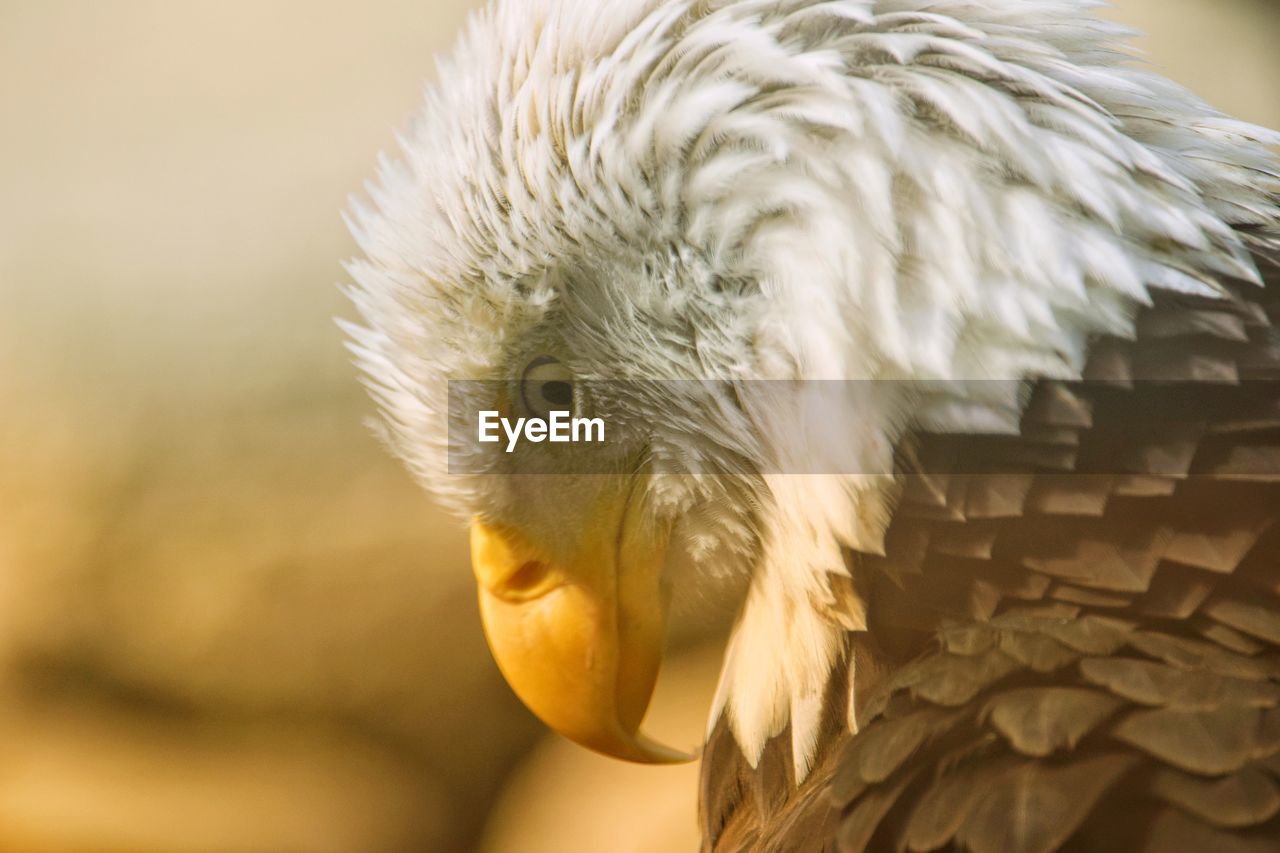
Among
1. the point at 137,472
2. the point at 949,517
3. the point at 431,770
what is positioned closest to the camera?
the point at 949,517

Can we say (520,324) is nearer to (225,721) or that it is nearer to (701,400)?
(701,400)

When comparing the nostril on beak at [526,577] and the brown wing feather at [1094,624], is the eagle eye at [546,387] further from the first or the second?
the brown wing feather at [1094,624]

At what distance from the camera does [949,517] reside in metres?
0.72

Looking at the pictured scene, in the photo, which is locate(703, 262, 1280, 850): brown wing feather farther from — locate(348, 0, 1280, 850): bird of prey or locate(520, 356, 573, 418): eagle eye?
locate(520, 356, 573, 418): eagle eye

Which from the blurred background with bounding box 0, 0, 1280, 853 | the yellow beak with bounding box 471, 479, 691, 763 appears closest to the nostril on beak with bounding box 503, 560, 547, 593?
the yellow beak with bounding box 471, 479, 691, 763

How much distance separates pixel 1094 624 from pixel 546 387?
47 cm

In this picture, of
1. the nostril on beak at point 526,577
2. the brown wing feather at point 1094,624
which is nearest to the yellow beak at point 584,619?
the nostril on beak at point 526,577

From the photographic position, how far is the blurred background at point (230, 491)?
1.72m

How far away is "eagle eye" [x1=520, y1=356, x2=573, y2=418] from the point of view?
888 millimetres

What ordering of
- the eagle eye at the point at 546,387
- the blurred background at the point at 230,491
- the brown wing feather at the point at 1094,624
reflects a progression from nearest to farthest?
1. the brown wing feather at the point at 1094,624
2. the eagle eye at the point at 546,387
3. the blurred background at the point at 230,491

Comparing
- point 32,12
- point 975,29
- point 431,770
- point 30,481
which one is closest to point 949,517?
point 975,29

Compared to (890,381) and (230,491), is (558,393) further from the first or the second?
(230,491)

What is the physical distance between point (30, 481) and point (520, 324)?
51.8 inches

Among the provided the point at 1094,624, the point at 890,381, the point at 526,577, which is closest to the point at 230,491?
the point at 526,577
